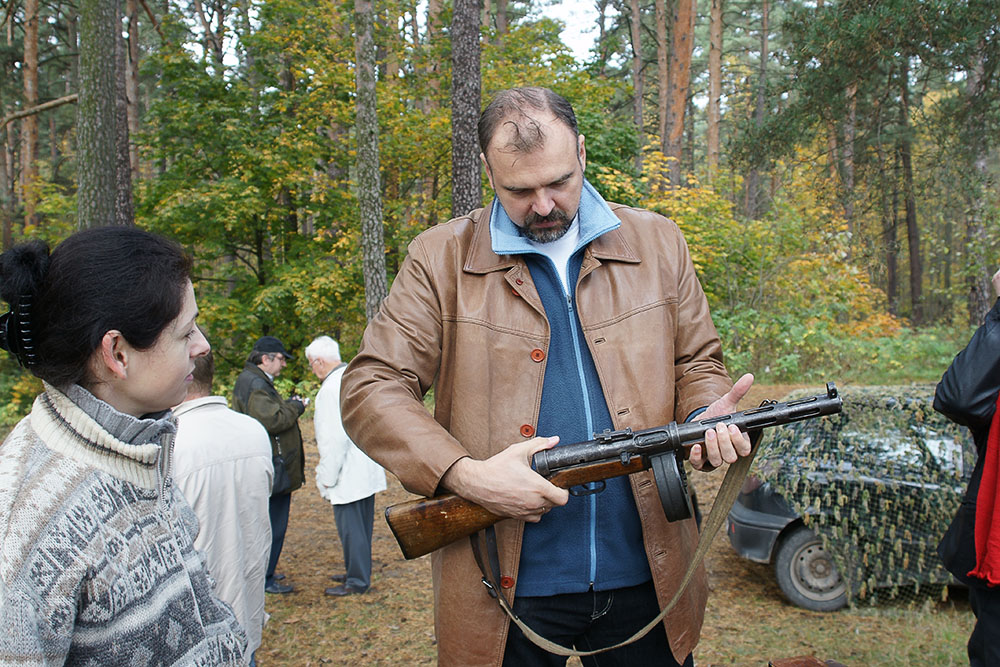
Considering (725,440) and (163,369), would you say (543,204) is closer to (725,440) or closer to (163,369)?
(725,440)

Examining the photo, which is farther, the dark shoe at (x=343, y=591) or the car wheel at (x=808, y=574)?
the dark shoe at (x=343, y=591)

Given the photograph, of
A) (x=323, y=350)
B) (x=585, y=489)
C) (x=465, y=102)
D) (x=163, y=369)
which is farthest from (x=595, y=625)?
(x=465, y=102)

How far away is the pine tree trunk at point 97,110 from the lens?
855 cm

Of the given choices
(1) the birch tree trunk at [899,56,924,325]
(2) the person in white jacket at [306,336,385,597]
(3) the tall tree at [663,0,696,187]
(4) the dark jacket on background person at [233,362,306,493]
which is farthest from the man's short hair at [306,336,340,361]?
(1) the birch tree trunk at [899,56,924,325]

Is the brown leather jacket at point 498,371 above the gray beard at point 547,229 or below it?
below

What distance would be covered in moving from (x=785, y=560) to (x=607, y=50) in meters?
21.7

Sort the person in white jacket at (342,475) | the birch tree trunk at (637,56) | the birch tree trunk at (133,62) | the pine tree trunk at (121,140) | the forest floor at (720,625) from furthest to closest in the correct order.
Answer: the birch tree trunk at (637,56)
the birch tree trunk at (133,62)
the pine tree trunk at (121,140)
the person in white jacket at (342,475)
the forest floor at (720,625)

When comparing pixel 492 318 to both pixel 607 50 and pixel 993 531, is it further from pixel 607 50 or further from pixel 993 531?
pixel 607 50

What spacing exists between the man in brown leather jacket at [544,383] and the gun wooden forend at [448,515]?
0.26ft

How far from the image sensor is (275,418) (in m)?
6.46

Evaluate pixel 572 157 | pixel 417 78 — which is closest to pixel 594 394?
pixel 572 157

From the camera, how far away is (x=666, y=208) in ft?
51.3

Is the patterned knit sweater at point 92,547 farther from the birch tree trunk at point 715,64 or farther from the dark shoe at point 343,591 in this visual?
the birch tree trunk at point 715,64

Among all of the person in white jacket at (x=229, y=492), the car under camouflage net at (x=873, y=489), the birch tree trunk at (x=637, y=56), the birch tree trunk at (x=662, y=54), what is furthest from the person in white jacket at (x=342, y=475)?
the birch tree trunk at (x=637, y=56)
